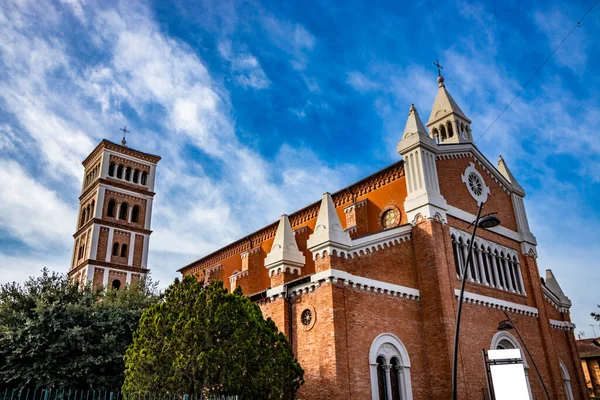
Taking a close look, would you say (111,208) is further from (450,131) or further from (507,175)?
(507,175)

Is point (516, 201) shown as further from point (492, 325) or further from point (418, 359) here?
point (418, 359)

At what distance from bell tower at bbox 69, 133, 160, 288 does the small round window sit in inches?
953

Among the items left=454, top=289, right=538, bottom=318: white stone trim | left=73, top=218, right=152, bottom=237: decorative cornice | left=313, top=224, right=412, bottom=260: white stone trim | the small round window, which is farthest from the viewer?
left=73, top=218, right=152, bottom=237: decorative cornice

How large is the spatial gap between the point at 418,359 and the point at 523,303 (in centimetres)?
867

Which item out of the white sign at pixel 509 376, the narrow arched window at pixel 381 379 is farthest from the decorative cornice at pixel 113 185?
the white sign at pixel 509 376

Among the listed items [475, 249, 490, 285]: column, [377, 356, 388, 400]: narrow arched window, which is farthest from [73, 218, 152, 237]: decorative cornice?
[377, 356, 388, 400]: narrow arched window

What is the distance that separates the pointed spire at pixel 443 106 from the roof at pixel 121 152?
1076 inches

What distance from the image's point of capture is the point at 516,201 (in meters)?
27.6

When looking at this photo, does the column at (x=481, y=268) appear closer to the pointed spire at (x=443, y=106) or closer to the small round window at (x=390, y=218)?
the small round window at (x=390, y=218)

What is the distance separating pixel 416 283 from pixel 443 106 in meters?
11.8

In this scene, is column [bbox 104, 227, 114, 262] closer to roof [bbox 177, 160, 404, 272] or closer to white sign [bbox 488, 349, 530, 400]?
roof [bbox 177, 160, 404, 272]

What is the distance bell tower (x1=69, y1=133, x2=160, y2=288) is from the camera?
129ft

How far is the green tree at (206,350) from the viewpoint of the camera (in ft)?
44.9

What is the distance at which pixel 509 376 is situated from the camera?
375 inches
